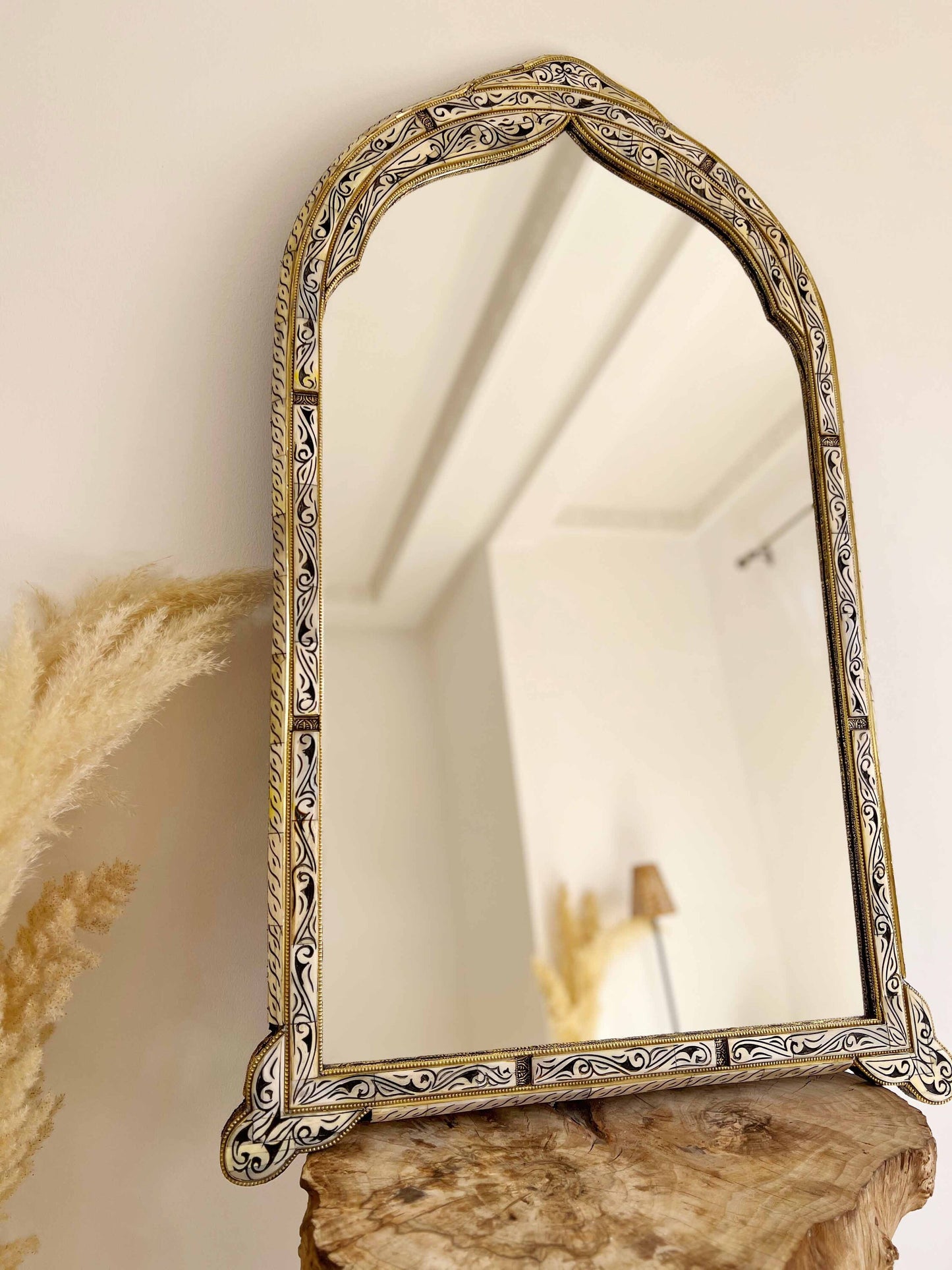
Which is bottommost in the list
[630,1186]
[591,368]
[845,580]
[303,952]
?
[630,1186]

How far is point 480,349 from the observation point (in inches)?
42.2

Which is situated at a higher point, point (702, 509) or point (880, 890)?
point (702, 509)

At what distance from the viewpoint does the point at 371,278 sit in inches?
41.4

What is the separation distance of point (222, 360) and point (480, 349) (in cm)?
31

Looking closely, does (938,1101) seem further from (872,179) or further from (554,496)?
(872,179)

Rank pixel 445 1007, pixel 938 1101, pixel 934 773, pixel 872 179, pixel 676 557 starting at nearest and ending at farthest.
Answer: pixel 445 1007
pixel 938 1101
pixel 676 557
pixel 934 773
pixel 872 179

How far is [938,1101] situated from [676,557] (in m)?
0.67

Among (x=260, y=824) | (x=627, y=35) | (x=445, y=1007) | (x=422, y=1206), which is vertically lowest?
(x=422, y=1206)

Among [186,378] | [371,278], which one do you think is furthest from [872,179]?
[186,378]

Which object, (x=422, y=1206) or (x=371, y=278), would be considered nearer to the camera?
(x=422, y=1206)

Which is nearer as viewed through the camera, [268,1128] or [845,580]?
[268,1128]

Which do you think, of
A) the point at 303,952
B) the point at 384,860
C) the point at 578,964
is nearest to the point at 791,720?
the point at 578,964

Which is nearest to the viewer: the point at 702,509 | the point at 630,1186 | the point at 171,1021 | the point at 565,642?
the point at 630,1186

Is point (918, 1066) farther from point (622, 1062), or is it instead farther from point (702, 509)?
point (702, 509)
